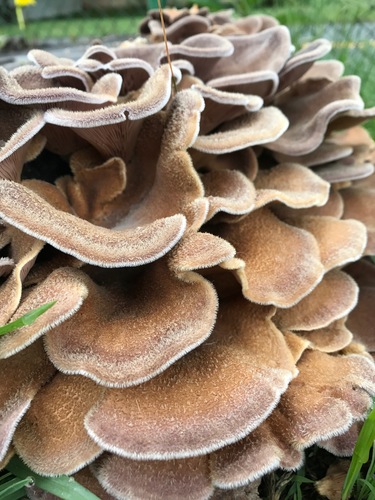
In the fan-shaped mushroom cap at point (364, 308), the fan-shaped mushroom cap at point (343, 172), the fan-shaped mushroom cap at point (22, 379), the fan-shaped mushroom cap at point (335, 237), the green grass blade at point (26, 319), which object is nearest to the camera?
the green grass blade at point (26, 319)

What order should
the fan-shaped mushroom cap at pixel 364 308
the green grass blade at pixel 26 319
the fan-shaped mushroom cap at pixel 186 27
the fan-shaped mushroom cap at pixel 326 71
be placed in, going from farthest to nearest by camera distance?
1. the fan-shaped mushroom cap at pixel 186 27
2. the fan-shaped mushroom cap at pixel 326 71
3. the fan-shaped mushroom cap at pixel 364 308
4. the green grass blade at pixel 26 319

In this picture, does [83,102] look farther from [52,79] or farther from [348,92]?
[348,92]

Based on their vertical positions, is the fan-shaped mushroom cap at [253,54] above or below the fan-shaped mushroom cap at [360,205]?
above

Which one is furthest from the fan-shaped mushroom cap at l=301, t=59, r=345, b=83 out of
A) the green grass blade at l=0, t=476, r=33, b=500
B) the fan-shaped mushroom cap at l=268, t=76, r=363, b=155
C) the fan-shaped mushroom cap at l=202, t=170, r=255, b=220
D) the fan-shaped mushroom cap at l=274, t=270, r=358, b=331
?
the green grass blade at l=0, t=476, r=33, b=500

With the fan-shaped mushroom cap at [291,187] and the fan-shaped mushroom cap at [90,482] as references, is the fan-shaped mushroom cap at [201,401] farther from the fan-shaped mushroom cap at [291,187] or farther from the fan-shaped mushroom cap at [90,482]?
the fan-shaped mushroom cap at [291,187]

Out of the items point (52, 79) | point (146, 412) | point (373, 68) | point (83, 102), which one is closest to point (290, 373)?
point (146, 412)

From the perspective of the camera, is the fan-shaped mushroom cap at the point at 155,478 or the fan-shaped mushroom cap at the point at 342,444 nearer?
the fan-shaped mushroom cap at the point at 155,478

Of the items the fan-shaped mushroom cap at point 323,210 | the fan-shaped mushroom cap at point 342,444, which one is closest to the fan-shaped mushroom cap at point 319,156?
the fan-shaped mushroom cap at point 323,210

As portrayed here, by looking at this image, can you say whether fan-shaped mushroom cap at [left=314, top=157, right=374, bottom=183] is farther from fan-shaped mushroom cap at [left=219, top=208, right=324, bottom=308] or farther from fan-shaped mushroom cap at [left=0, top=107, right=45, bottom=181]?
fan-shaped mushroom cap at [left=0, top=107, right=45, bottom=181]
